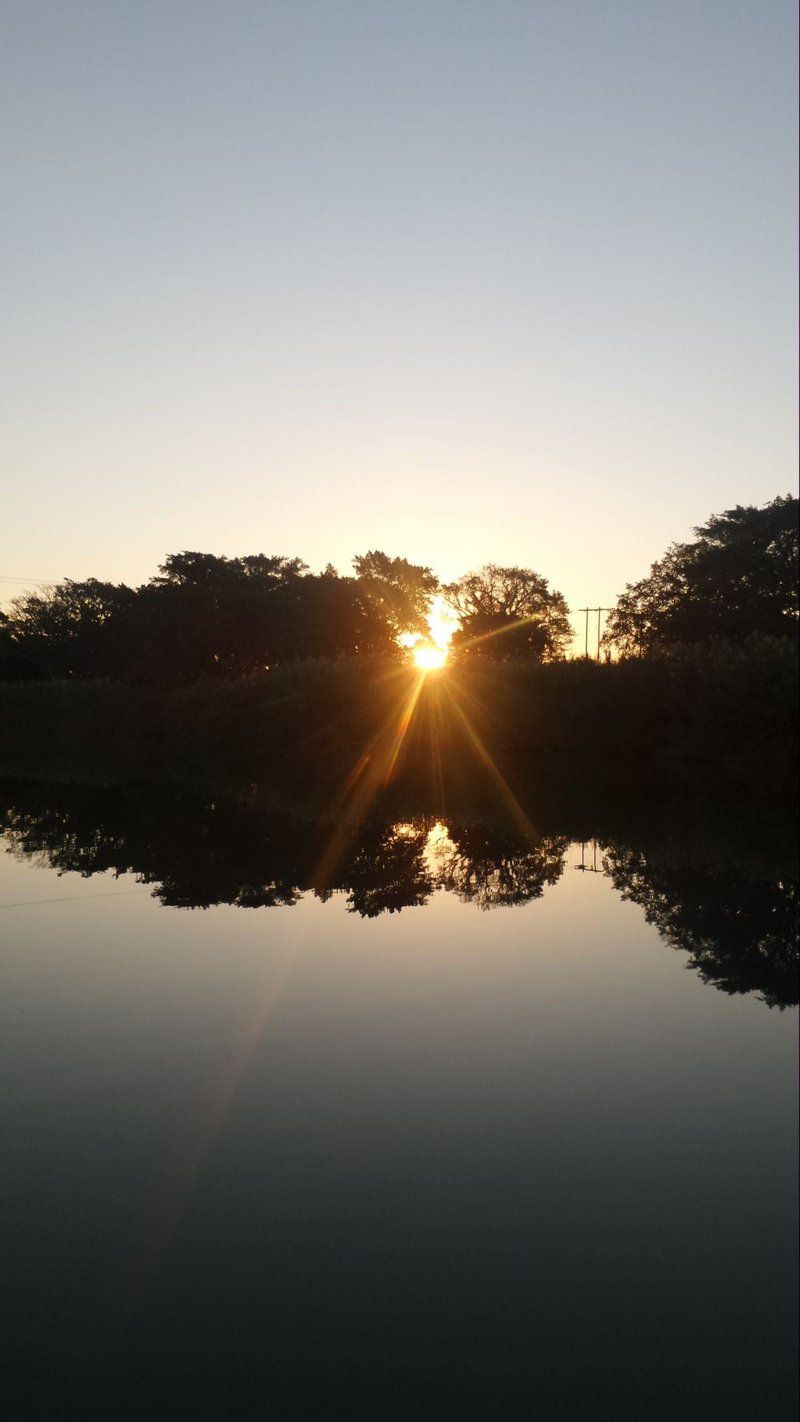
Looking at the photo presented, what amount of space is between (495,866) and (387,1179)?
→ 33.0ft

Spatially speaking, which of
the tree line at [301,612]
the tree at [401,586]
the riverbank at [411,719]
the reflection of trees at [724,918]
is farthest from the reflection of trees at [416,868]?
the tree at [401,586]

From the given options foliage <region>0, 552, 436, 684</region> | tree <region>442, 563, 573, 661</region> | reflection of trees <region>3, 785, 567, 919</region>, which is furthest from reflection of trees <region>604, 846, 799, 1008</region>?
tree <region>442, 563, 573, 661</region>

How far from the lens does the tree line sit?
49.0m

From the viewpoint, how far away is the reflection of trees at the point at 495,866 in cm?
1303

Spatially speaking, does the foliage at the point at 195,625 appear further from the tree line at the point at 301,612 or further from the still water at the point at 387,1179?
the still water at the point at 387,1179

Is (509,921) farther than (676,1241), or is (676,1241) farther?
(509,921)

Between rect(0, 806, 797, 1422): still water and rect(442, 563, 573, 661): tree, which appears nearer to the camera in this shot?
rect(0, 806, 797, 1422): still water

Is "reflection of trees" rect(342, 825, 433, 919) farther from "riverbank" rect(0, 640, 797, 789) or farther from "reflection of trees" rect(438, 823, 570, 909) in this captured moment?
"riverbank" rect(0, 640, 797, 789)

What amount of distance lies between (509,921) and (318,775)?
21664 millimetres

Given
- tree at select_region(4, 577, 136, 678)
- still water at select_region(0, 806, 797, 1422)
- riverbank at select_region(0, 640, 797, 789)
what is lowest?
still water at select_region(0, 806, 797, 1422)

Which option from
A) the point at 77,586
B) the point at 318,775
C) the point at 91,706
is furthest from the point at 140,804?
the point at 77,586

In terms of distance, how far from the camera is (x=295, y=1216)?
15.7 ft

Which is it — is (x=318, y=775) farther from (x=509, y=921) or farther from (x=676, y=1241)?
(x=676, y=1241)

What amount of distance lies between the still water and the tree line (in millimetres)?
32613
